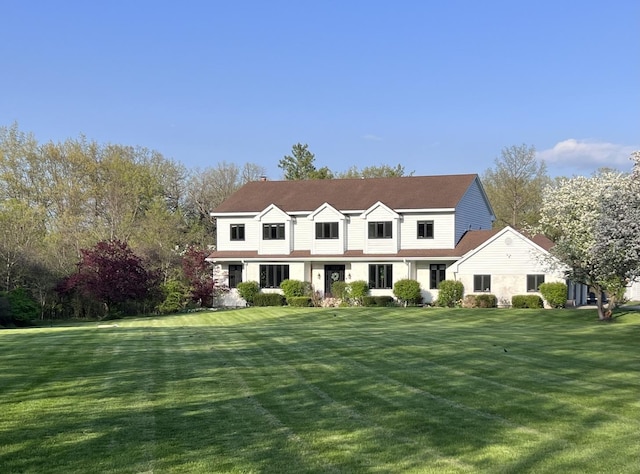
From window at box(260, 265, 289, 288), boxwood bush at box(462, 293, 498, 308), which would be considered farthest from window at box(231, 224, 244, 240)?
boxwood bush at box(462, 293, 498, 308)

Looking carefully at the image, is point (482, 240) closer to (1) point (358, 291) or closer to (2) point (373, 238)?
(2) point (373, 238)

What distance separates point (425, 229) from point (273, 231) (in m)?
10.1

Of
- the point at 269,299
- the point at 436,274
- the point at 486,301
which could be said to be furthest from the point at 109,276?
the point at 486,301

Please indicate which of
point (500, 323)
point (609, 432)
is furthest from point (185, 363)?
point (500, 323)

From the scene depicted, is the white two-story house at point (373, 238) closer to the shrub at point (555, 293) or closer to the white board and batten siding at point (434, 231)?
the white board and batten siding at point (434, 231)

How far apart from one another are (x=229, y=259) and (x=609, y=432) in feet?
119

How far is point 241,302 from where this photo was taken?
43250 millimetres

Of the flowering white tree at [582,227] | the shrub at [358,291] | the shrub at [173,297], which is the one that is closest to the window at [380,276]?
the shrub at [358,291]

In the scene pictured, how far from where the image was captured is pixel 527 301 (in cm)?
3578

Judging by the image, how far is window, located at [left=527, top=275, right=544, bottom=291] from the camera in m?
36.6

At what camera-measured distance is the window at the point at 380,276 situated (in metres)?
40.7

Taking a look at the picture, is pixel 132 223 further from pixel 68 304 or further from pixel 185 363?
pixel 185 363

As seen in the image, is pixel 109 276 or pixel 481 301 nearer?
pixel 481 301

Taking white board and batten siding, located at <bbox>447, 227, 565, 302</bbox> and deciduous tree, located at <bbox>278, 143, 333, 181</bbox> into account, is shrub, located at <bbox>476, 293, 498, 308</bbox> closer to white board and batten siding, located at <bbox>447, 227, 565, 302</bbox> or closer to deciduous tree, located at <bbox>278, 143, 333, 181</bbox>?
white board and batten siding, located at <bbox>447, 227, 565, 302</bbox>
